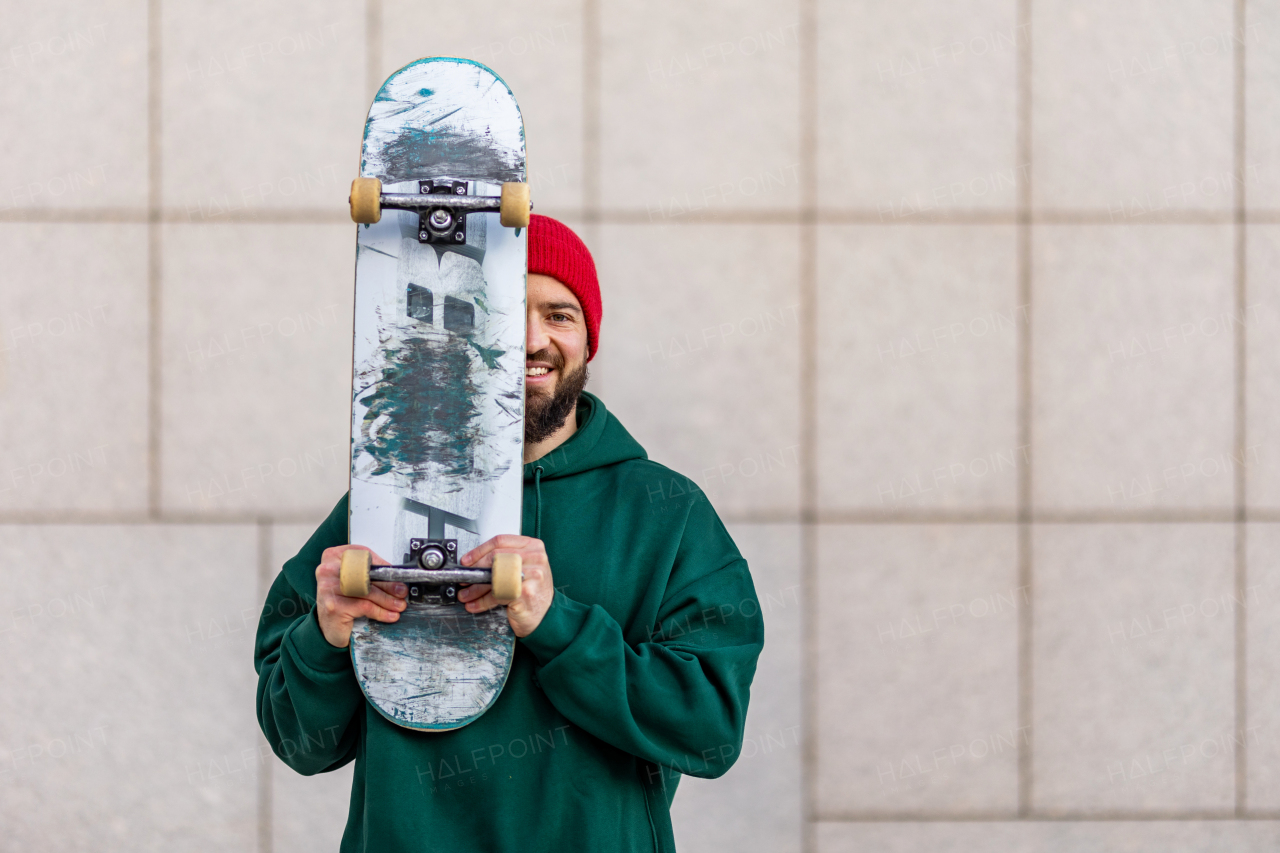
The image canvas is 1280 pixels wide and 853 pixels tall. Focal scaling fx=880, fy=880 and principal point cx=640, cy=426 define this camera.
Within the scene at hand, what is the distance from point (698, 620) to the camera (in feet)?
5.20

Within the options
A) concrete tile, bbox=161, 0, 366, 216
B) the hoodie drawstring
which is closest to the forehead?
the hoodie drawstring

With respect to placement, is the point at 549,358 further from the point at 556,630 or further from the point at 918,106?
the point at 918,106

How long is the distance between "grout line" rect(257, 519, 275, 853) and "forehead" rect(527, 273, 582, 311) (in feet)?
A: 5.70

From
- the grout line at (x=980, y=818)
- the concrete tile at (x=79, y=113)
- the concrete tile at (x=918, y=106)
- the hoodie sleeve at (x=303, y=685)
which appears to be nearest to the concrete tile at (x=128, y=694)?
the concrete tile at (x=79, y=113)

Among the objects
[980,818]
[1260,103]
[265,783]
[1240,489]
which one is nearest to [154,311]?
[265,783]

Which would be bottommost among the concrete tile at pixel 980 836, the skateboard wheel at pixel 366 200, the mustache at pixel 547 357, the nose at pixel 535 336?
the concrete tile at pixel 980 836

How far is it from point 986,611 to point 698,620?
5.95 ft

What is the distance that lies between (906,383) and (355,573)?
2.13 metres

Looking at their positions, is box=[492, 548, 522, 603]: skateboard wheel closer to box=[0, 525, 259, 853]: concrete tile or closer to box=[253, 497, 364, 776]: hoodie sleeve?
box=[253, 497, 364, 776]: hoodie sleeve

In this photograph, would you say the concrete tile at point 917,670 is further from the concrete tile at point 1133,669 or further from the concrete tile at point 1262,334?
the concrete tile at point 1262,334

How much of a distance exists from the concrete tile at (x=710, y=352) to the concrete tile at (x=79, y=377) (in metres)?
1.60

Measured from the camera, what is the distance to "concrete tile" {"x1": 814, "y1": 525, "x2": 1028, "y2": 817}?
9.84ft

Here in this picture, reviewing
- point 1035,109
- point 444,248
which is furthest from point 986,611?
point 444,248

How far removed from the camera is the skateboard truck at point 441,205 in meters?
1.52
